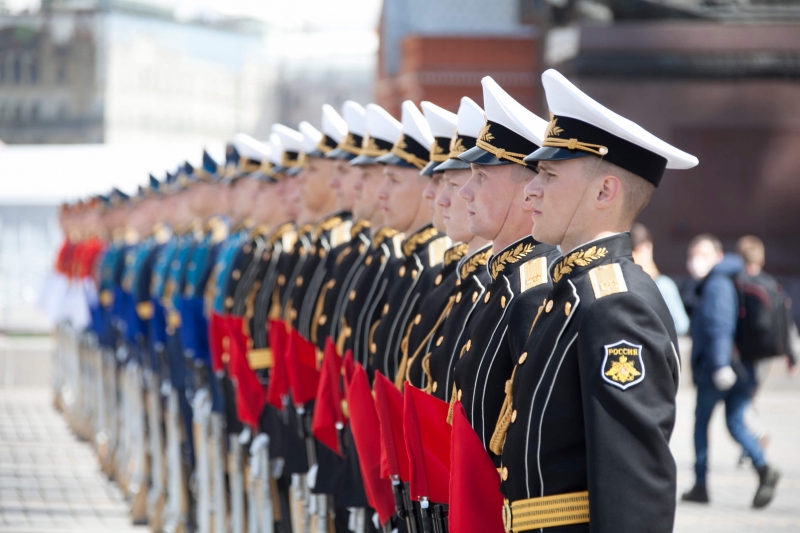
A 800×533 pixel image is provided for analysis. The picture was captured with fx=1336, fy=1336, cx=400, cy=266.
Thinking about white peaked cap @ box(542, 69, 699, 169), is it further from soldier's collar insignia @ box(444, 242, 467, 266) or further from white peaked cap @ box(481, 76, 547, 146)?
soldier's collar insignia @ box(444, 242, 467, 266)

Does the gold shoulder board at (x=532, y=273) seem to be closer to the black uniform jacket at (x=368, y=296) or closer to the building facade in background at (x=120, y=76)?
the black uniform jacket at (x=368, y=296)

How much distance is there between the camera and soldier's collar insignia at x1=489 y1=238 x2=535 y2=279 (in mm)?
3258

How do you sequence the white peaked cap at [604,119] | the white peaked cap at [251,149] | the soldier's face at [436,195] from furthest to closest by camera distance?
the white peaked cap at [251,149], the soldier's face at [436,195], the white peaked cap at [604,119]

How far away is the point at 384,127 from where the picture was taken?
504 cm

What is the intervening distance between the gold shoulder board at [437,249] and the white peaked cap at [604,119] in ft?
4.85

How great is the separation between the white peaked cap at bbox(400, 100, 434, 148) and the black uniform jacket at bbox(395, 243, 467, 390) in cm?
69

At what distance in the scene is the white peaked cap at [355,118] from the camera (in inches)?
213

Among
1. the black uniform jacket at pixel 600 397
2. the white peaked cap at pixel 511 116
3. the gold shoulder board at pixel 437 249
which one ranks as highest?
the white peaked cap at pixel 511 116

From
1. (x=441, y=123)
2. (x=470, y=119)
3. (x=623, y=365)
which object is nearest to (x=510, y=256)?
(x=470, y=119)

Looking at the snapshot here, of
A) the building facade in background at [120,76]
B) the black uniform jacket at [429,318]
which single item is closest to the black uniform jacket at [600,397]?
the black uniform jacket at [429,318]

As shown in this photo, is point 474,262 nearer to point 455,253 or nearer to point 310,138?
point 455,253

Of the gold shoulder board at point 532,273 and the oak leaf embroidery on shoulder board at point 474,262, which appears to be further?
the oak leaf embroidery on shoulder board at point 474,262

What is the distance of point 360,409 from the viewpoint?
4039mm

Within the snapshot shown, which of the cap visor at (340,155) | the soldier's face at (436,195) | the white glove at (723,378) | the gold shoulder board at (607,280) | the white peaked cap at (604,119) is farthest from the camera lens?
the white glove at (723,378)
